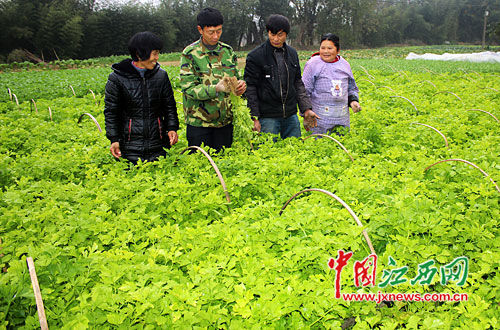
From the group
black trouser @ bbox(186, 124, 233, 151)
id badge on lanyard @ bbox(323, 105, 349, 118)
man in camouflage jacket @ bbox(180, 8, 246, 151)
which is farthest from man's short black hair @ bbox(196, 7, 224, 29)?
id badge on lanyard @ bbox(323, 105, 349, 118)

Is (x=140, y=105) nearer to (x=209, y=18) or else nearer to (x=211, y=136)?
(x=211, y=136)

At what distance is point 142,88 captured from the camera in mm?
3656

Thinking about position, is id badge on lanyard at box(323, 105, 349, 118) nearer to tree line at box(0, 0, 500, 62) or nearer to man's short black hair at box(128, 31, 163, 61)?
man's short black hair at box(128, 31, 163, 61)

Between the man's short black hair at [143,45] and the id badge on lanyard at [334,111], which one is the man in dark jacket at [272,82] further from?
the man's short black hair at [143,45]

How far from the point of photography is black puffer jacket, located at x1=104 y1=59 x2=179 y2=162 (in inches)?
141

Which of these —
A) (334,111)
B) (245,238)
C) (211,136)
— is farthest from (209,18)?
(245,238)

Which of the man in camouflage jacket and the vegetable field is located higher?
the man in camouflage jacket

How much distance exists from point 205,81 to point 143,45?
79 cm

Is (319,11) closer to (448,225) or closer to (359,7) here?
(359,7)

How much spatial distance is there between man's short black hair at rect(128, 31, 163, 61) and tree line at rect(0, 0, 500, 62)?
3684 cm

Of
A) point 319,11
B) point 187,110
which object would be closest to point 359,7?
point 319,11

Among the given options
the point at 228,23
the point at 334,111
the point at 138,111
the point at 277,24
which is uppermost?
the point at 228,23

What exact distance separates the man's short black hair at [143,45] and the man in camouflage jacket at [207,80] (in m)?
0.42

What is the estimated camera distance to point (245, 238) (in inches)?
97.2
